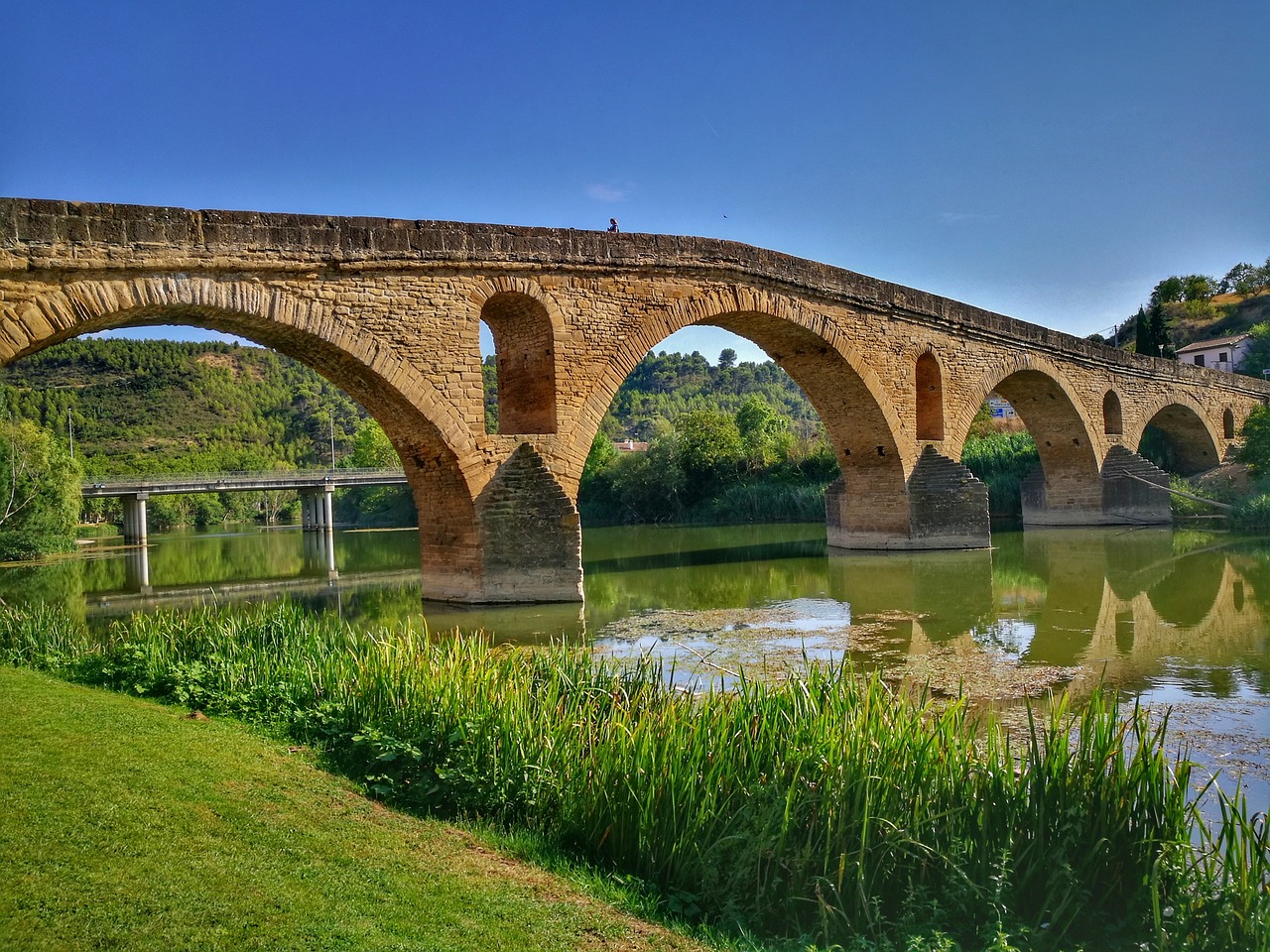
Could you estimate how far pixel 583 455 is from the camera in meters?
12.7

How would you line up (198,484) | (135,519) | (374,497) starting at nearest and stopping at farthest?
1. (135,519)
2. (198,484)
3. (374,497)

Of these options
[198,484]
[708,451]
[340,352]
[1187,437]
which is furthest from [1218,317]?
[340,352]

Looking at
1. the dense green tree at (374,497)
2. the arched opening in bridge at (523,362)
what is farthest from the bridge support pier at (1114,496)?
the dense green tree at (374,497)

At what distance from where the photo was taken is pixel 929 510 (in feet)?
57.8

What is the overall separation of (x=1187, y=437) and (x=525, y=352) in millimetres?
23976

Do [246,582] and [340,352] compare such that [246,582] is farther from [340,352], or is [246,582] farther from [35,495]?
[340,352]

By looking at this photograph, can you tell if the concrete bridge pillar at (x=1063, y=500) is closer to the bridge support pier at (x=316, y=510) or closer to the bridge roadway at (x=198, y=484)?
the bridge roadway at (x=198, y=484)

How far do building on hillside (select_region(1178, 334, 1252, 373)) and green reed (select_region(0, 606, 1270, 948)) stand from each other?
4523cm

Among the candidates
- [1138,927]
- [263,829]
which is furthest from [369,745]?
[1138,927]

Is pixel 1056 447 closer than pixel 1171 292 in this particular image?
Yes

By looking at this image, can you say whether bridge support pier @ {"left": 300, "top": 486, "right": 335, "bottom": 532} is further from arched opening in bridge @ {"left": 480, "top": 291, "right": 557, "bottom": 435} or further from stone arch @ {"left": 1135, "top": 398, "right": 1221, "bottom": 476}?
stone arch @ {"left": 1135, "top": 398, "right": 1221, "bottom": 476}

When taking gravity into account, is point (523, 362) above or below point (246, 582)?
above

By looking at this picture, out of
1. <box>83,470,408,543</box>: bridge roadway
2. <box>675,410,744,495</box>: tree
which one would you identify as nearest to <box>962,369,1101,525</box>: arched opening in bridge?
<box>675,410,744,495</box>: tree

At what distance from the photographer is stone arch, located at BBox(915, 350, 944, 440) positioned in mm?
18359
